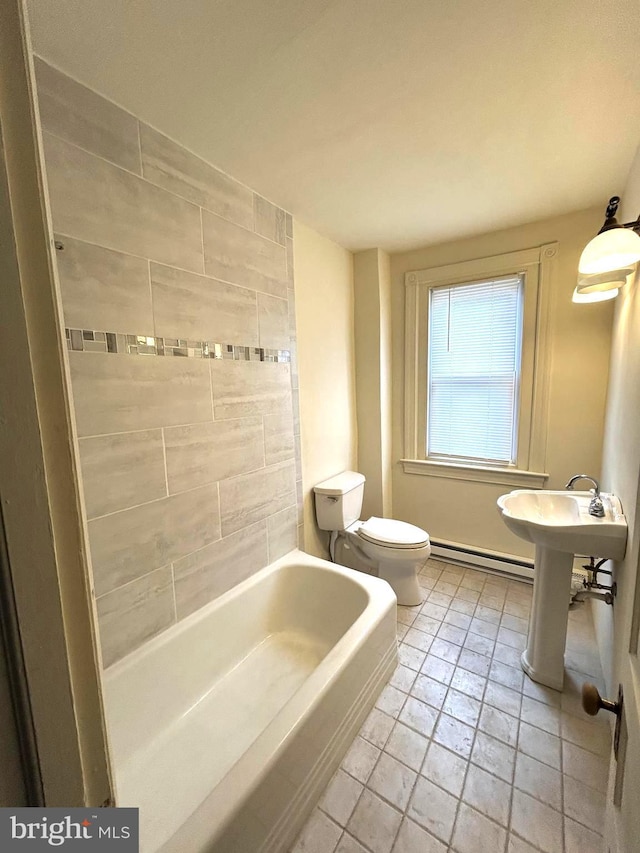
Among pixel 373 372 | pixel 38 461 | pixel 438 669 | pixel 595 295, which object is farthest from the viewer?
pixel 373 372

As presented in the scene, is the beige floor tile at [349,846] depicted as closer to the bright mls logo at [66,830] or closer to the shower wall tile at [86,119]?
the bright mls logo at [66,830]

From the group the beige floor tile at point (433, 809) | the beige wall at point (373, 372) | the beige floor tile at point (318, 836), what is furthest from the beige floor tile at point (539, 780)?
the beige wall at point (373, 372)

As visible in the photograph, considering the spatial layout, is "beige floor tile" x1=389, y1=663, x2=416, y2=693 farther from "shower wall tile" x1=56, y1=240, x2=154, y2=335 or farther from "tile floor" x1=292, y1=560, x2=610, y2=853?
"shower wall tile" x1=56, y1=240, x2=154, y2=335

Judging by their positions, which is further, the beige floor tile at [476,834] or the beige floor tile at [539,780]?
the beige floor tile at [539,780]

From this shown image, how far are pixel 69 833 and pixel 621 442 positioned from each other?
6.11 feet

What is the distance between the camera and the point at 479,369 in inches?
94.8

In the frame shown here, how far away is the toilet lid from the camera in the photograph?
2020 millimetres

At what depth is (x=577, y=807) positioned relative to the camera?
1.13 metres

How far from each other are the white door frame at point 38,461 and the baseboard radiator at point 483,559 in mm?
2578

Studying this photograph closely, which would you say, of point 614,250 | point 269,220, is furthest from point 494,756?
point 269,220

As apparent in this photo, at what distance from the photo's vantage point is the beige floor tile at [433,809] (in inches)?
43.1

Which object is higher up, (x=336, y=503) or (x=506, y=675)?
(x=336, y=503)

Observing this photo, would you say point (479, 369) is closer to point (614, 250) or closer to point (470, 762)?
point (614, 250)

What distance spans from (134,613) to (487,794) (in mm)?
1397
